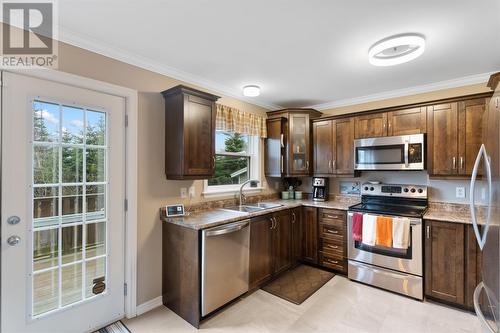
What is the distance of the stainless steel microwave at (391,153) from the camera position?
2967 mm

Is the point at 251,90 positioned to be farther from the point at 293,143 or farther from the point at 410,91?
the point at 410,91

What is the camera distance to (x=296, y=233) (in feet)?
11.7

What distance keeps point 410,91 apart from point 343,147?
113 cm

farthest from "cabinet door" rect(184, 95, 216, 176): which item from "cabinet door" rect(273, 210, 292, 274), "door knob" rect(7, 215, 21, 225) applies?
"door knob" rect(7, 215, 21, 225)

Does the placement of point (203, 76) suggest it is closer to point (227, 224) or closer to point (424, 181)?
point (227, 224)

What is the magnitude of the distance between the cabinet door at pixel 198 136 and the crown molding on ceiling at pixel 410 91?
→ 221 cm

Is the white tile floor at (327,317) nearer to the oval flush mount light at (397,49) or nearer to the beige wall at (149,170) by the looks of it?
the beige wall at (149,170)

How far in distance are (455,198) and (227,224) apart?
2.81 meters

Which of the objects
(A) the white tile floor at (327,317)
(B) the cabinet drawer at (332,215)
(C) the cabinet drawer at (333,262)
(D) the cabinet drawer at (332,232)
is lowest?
(A) the white tile floor at (327,317)

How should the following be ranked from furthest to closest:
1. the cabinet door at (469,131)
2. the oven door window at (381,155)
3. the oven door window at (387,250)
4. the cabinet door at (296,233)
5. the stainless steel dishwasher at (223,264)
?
the cabinet door at (296,233) < the oven door window at (381,155) < the oven door window at (387,250) < the cabinet door at (469,131) < the stainless steel dishwasher at (223,264)

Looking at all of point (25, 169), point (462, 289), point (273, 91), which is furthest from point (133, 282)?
point (462, 289)

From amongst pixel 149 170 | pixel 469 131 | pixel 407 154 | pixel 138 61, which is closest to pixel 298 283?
pixel 407 154

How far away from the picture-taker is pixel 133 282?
2348 millimetres

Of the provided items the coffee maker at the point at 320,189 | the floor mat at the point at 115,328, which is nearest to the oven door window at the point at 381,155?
the coffee maker at the point at 320,189
